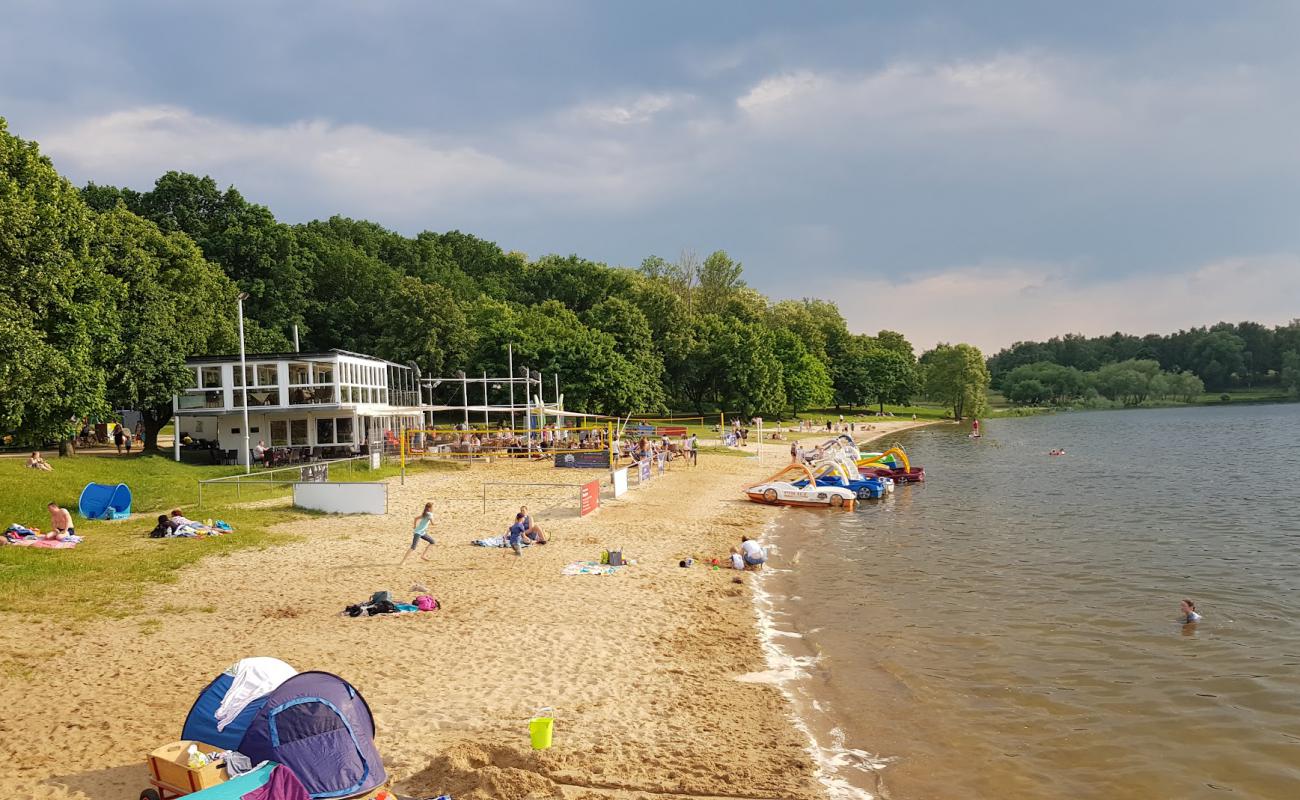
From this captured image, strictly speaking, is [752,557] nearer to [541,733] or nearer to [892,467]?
[541,733]

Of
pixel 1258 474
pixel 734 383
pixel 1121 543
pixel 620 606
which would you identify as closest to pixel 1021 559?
pixel 1121 543

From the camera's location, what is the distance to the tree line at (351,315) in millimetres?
23812

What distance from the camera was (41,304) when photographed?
75.9ft

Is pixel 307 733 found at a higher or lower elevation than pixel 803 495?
higher

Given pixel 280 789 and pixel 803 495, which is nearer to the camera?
pixel 280 789

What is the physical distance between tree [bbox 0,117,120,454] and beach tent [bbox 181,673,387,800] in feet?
57.3

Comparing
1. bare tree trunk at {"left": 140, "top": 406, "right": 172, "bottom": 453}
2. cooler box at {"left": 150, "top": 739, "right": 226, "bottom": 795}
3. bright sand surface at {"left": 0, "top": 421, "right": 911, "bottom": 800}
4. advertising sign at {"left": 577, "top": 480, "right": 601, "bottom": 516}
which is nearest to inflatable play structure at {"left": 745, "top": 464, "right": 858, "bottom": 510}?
advertising sign at {"left": 577, "top": 480, "right": 601, "bottom": 516}

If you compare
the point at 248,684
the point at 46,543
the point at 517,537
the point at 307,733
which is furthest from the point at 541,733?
the point at 46,543

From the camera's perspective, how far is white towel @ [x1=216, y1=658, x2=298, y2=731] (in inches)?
321

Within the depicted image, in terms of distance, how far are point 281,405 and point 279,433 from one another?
2668mm

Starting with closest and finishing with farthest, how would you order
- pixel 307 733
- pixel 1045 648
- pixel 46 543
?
pixel 307 733 → pixel 1045 648 → pixel 46 543

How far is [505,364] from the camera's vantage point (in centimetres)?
6912

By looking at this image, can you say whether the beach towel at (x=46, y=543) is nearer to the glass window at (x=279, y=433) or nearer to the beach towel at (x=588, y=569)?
the beach towel at (x=588, y=569)

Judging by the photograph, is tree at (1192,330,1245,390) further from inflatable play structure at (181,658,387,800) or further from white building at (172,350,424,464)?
inflatable play structure at (181,658,387,800)
